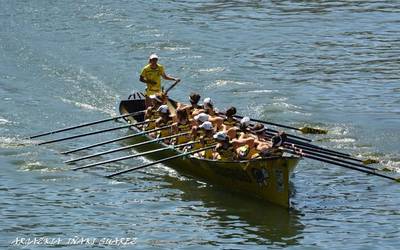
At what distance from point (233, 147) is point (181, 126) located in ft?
10.2

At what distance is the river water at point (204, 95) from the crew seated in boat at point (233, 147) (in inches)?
40.9

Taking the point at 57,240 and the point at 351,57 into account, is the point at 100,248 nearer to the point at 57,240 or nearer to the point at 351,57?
the point at 57,240

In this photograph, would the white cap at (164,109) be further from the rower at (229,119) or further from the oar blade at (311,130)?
the oar blade at (311,130)

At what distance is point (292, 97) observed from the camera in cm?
3475

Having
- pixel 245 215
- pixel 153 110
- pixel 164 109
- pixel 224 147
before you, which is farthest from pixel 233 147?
pixel 153 110

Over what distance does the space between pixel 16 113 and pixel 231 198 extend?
10.7 meters

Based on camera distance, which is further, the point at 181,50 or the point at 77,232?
the point at 181,50

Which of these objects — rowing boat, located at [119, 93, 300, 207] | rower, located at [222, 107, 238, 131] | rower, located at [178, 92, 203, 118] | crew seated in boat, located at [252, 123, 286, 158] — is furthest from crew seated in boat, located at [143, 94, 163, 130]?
crew seated in boat, located at [252, 123, 286, 158]

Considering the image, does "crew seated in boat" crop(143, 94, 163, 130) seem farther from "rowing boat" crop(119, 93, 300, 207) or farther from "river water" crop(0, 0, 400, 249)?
"rowing boat" crop(119, 93, 300, 207)

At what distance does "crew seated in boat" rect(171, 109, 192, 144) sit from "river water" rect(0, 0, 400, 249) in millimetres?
1024

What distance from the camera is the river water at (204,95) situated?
22531 mm

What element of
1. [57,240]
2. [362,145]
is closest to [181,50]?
[362,145]

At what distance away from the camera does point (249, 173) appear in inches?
938

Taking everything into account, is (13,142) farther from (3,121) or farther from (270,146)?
(270,146)
